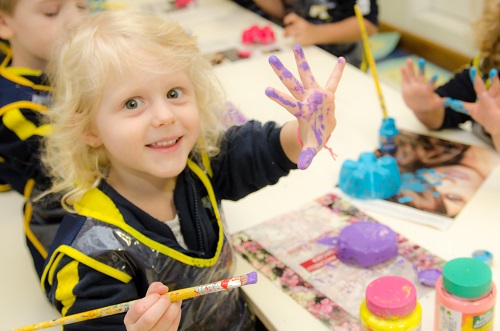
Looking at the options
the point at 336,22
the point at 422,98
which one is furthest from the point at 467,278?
the point at 336,22

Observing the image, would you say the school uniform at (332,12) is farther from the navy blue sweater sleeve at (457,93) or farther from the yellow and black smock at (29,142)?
the yellow and black smock at (29,142)

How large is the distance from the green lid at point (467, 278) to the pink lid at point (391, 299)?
0.15 feet

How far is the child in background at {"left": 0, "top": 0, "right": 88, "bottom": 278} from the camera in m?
1.07

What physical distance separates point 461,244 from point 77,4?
0.78 m

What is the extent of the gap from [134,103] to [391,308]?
41 centimetres

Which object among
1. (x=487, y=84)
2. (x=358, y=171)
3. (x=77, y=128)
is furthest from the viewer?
(x=487, y=84)

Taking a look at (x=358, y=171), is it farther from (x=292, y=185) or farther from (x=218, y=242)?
(x=218, y=242)

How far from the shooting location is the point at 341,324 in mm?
828

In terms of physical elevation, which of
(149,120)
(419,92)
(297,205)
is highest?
(149,120)

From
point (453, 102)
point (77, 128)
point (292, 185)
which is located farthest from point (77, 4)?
point (453, 102)

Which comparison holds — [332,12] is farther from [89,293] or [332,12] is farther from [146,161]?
[89,293]

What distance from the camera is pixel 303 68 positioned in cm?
76

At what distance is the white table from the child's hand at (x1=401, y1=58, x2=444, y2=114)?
0.16 ft

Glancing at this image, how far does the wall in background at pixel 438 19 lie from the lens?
2.48 metres
